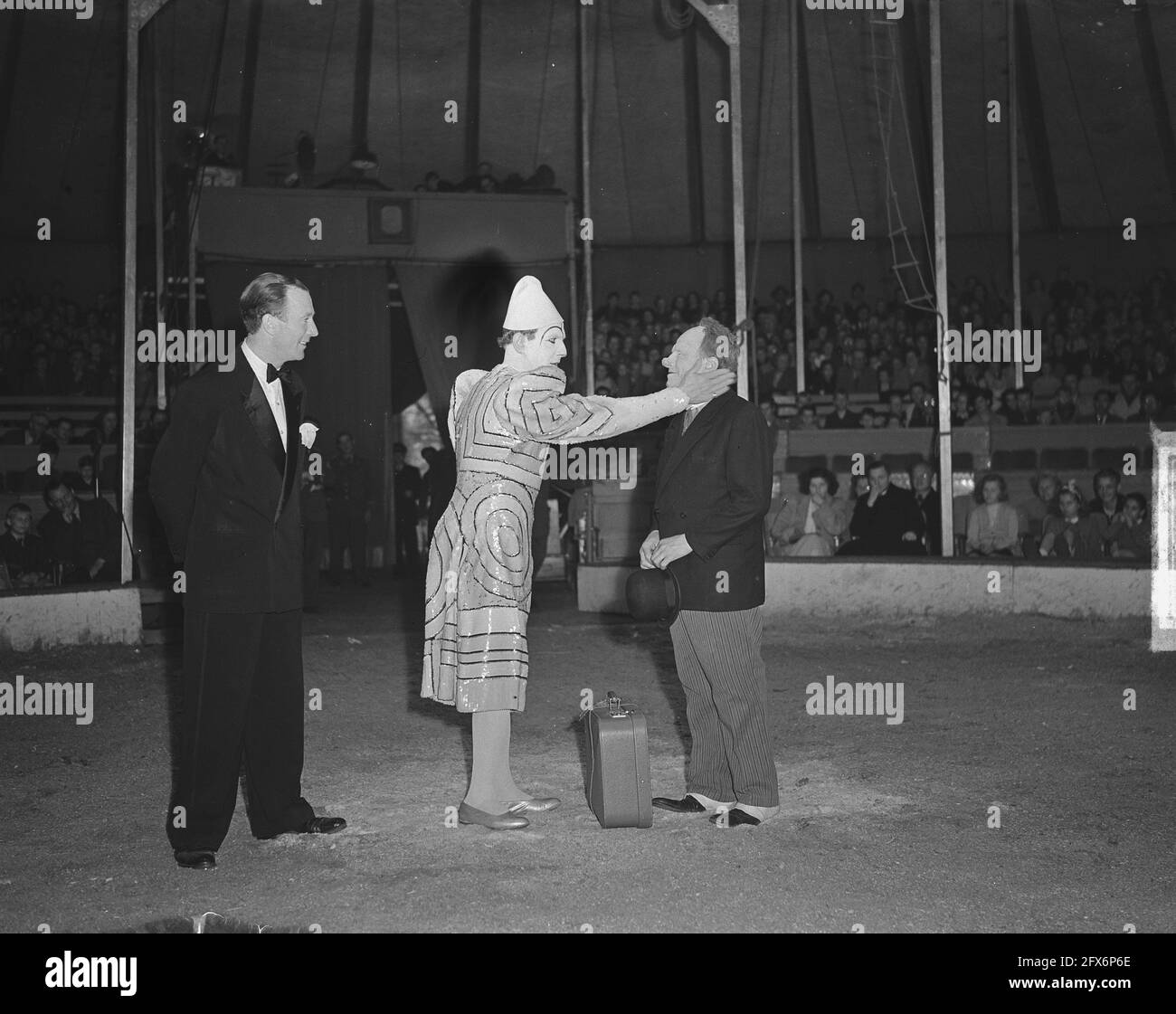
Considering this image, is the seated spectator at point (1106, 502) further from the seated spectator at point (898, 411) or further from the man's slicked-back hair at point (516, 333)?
the man's slicked-back hair at point (516, 333)

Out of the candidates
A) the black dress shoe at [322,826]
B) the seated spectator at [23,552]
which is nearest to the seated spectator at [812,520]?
the seated spectator at [23,552]

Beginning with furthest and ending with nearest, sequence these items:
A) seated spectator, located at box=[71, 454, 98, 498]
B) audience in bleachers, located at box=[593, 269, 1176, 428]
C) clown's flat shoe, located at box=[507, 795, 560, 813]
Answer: audience in bleachers, located at box=[593, 269, 1176, 428] < seated spectator, located at box=[71, 454, 98, 498] < clown's flat shoe, located at box=[507, 795, 560, 813]

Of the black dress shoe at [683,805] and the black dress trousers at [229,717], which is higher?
the black dress trousers at [229,717]

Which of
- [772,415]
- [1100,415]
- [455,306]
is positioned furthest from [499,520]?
[1100,415]

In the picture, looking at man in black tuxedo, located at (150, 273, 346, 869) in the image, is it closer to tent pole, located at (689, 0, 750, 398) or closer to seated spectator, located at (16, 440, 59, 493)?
tent pole, located at (689, 0, 750, 398)

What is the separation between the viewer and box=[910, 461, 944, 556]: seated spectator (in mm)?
10484

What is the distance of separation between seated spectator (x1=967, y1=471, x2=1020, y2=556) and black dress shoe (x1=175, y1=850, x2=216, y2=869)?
25.6 ft

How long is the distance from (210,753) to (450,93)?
634 inches

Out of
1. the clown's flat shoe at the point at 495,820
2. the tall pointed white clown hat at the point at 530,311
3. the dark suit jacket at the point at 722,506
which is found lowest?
the clown's flat shoe at the point at 495,820

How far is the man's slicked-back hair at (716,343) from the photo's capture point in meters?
4.08

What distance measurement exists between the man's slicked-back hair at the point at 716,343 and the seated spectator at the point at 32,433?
10909 millimetres

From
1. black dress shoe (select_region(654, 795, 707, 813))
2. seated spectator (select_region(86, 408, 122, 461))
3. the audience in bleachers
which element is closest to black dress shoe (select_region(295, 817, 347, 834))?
black dress shoe (select_region(654, 795, 707, 813))

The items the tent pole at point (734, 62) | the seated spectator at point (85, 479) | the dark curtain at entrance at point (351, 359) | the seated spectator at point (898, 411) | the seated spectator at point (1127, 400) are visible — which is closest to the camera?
the tent pole at point (734, 62)

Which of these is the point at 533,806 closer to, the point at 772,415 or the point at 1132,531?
the point at 1132,531
